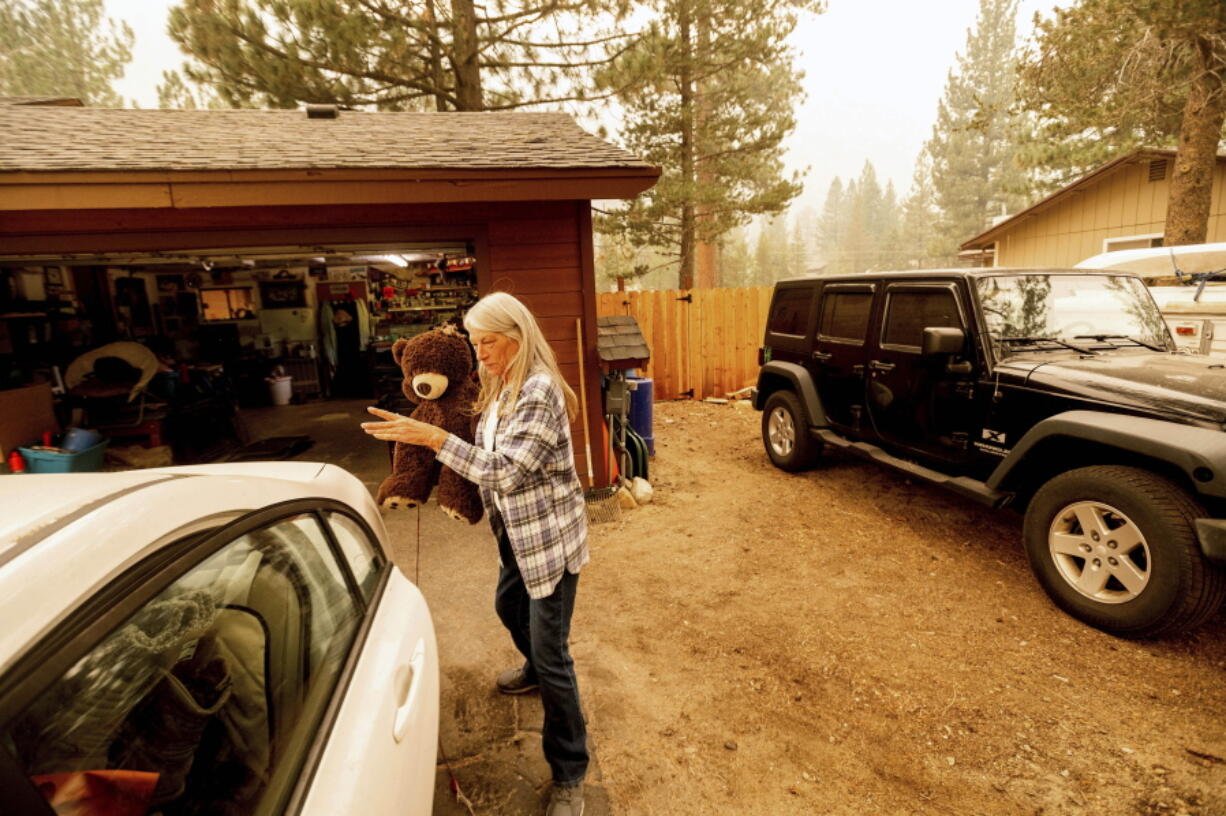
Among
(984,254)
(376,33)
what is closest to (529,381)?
(376,33)

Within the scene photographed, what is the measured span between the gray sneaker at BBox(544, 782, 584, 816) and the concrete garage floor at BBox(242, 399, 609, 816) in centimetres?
12

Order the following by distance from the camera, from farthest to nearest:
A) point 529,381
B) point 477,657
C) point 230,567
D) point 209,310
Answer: point 209,310 < point 477,657 < point 529,381 < point 230,567

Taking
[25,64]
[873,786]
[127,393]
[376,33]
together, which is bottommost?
[873,786]

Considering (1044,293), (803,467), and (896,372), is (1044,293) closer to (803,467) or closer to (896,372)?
(896,372)

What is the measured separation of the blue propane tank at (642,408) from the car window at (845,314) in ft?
6.53

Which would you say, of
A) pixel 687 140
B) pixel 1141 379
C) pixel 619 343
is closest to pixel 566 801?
pixel 1141 379

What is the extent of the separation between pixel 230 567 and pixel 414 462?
5.37ft

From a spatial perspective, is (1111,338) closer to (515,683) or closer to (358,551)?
(515,683)

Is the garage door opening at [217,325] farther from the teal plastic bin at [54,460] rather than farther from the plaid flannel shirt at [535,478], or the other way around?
the plaid flannel shirt at [535,478]

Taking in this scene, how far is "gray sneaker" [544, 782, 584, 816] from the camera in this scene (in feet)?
7.62

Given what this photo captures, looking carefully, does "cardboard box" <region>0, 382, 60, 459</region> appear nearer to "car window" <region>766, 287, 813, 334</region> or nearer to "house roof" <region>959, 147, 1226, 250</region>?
"car window" <region>766, 287, 813, 334</region>

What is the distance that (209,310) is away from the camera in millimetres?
12164

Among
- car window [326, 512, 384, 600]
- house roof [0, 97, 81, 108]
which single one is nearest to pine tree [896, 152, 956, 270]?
house roof [0, 97, 81, 108]

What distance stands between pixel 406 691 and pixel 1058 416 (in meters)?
3.94
